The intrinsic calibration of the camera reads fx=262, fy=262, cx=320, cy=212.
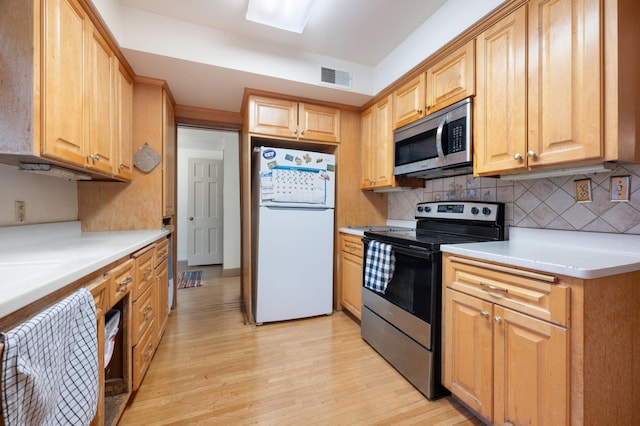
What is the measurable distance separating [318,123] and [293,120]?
0.87 ft

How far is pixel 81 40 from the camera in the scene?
4.62 feet

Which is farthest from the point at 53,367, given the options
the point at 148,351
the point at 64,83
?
the point at 64,83

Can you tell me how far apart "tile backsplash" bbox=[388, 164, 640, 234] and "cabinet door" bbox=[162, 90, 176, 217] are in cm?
243

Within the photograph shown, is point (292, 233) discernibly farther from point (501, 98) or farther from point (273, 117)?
point (501, 98)

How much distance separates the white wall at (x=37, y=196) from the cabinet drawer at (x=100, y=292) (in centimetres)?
79

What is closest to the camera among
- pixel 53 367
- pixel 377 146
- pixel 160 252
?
pixel 53 367

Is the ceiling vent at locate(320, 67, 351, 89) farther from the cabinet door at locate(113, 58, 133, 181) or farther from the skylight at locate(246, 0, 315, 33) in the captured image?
the cabinet door at locate(113, 58, 133, 181)

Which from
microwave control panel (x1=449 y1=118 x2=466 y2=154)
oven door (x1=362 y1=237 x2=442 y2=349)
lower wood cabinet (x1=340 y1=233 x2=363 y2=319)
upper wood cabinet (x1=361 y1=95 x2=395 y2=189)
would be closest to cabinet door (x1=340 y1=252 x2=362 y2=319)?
lower wood cabinet (x1=340 y1=233 x2=363 y2=319)

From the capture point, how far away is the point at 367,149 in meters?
2.73

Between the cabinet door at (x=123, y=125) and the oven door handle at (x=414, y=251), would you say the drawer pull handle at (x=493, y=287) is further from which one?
the cabinet door at (x=123, y=125)

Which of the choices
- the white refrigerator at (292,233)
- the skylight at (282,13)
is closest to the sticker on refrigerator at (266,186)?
the white refrigerator at (292,233)

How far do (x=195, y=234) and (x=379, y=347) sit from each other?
13.2 feet

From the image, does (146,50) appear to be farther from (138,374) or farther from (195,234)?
(195,234)

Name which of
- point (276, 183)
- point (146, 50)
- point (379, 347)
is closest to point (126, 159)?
point (146, 50)
